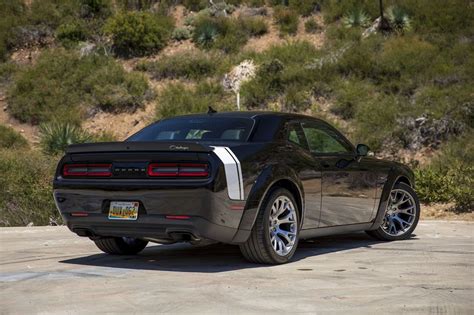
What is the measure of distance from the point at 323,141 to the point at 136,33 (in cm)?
2874

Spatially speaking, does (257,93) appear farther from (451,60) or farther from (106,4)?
(106,4)

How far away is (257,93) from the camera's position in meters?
29.2

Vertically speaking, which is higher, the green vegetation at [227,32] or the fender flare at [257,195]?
the green vegetation at [227,32]

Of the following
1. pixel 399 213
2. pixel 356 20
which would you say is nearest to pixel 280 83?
pixel 356 20

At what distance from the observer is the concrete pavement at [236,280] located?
503 centimetres

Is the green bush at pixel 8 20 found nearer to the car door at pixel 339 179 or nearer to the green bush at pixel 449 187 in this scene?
the green bush at pixel 449 187

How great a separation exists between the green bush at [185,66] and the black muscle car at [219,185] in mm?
25229

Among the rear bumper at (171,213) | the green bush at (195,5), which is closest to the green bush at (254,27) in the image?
the green bush at (195,5)

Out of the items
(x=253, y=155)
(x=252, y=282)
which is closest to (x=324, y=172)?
(x=253, y=155)

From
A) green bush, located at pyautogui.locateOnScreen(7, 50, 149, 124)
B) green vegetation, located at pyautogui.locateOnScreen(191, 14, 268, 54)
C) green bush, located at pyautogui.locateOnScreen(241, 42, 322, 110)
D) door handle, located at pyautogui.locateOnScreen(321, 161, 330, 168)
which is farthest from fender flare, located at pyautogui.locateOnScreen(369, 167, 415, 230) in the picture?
green vegetation, located at pyautogui.locateOnScreen(191, 14, 268, 54)

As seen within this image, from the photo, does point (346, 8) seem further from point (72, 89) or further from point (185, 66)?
point (72, 89)

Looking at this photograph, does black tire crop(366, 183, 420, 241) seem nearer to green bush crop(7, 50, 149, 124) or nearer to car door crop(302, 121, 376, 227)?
car door crop(302, 121, 376, 227)

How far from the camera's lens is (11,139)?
1172 inches

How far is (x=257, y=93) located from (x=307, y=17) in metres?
8.61
